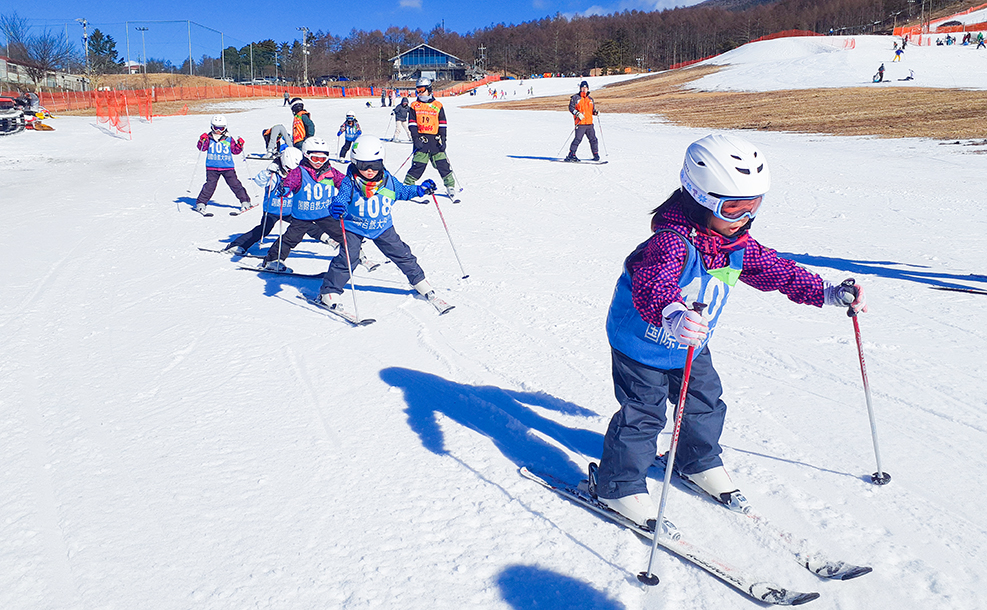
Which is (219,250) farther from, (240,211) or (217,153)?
(217,153)

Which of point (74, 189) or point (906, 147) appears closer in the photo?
point (74, 189)

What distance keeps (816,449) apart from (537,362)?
1851mm

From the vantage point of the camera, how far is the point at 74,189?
1264 centimetres

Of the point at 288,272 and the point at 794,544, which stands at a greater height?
the point at 288,272

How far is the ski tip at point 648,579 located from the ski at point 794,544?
619 mm

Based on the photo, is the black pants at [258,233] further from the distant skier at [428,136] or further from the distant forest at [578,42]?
the distant forest at [578,42]

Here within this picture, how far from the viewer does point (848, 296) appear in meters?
2.68

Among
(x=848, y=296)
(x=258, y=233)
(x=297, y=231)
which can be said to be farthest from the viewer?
(x=258, y=233)

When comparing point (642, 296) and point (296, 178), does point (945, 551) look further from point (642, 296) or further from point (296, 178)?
point (296, 178)

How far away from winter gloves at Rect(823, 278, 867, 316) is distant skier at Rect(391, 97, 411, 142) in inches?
714

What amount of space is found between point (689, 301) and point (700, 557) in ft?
3.29

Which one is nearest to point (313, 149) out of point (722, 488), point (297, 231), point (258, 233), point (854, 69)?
point (297, 231)

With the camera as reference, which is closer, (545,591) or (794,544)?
(545,591)

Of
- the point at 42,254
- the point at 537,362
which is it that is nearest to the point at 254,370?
the point at 537,362
